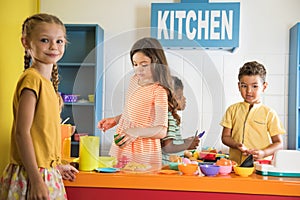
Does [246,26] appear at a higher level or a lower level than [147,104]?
higher

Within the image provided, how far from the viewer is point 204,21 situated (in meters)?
2.84

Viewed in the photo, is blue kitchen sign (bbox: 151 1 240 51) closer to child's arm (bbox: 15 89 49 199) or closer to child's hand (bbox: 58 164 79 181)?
child's hand (bbox: 58 164 79 181)

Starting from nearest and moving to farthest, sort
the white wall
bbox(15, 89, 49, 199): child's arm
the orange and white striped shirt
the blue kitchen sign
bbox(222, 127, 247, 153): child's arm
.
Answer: bbox(15, 89, 49, 199): child's arm < the orange and white striped shirt < bbox(222, 127, 247, 153): child's arm < the blue kitchen sign < the white wall

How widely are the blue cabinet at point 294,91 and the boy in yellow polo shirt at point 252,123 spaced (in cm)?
114

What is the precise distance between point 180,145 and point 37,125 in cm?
44

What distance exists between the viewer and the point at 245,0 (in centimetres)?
314

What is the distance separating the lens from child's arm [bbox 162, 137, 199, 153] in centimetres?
136

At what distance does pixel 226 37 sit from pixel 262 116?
1142 mm

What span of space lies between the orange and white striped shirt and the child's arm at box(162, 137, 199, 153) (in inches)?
0.9

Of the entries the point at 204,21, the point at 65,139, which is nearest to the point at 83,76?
the point at 65,139

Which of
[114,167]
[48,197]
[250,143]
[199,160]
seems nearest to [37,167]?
[48,197]

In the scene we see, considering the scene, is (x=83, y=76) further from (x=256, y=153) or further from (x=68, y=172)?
(x=256, y=153)

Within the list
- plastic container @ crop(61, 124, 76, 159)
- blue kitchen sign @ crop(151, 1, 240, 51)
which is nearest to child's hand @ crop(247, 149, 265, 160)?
plastic container @ crop(61, 124, 76, 159)

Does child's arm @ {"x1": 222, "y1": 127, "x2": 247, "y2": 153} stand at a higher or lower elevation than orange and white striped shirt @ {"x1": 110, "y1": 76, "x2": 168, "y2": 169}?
lower
